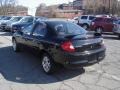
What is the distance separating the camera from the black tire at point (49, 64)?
7180mm

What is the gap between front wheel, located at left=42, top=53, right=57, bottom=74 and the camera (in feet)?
23.6

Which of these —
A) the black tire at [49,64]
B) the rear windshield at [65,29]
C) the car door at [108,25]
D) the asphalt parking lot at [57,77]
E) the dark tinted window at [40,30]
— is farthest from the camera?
the car door at [108,25]

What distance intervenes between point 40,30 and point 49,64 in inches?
53.1

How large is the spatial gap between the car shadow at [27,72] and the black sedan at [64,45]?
0.33m

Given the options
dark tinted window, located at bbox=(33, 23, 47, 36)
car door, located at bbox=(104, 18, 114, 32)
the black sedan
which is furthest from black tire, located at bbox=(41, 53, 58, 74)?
car door, located at bbox=(104, 18, 114, 32)

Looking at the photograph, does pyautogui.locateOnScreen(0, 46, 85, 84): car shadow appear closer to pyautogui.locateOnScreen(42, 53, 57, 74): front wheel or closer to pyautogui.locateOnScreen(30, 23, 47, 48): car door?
pyautogui.locateOnScreen(42, 53, 57, 74): front wheel

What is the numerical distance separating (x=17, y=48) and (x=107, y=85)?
17.9 feet

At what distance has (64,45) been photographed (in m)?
6.79

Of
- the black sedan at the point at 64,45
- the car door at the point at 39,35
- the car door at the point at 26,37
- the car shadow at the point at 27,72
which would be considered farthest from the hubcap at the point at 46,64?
the car door at the point at 26,37

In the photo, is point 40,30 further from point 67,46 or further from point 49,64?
point 67,46

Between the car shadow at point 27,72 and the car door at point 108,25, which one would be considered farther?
the car door at point 108,25

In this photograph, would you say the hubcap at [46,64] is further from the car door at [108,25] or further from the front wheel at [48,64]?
the car door at [108,25]

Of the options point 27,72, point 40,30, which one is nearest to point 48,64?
point 27,72

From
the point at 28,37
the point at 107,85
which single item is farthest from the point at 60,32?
the point at 107,85
